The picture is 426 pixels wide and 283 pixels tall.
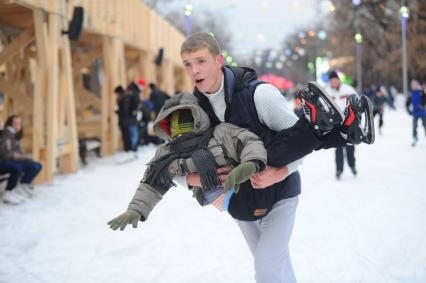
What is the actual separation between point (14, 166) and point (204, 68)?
6.10m

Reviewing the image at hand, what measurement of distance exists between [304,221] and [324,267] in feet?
5.84

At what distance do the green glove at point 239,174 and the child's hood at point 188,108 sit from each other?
39 centimetres

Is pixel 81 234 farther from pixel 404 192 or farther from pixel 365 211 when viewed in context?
pixel 404 192

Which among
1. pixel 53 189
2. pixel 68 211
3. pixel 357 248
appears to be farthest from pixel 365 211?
pixel 53 189

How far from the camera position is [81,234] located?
644cm

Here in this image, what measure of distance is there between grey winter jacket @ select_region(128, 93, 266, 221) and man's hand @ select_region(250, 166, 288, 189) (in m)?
0.11

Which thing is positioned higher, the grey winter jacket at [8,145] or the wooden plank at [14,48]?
the wooden plank at [14,48]

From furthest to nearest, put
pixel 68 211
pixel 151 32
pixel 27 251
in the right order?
pixel 151 32 < pixel 68 211 < pixel 27 251

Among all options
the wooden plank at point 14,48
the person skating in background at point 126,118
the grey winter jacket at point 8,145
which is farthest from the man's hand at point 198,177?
the person skating in background at point 126,118

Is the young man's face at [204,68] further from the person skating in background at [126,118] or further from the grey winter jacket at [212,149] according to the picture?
the person skating in background at [126,118]

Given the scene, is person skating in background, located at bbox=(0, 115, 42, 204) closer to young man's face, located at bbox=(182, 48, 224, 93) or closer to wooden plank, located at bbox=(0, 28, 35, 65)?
wooden plank, located at bbox=(0, 28, 35, 65)

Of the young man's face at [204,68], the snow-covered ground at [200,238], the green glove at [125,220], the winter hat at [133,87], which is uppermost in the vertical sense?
the young man's face at [204,68]

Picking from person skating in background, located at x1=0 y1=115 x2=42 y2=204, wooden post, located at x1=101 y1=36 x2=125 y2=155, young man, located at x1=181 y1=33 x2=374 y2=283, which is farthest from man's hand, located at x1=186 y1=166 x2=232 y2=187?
wooden post, located at x1=101 y1=36 x2=125 y2=155

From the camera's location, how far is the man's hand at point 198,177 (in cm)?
264
